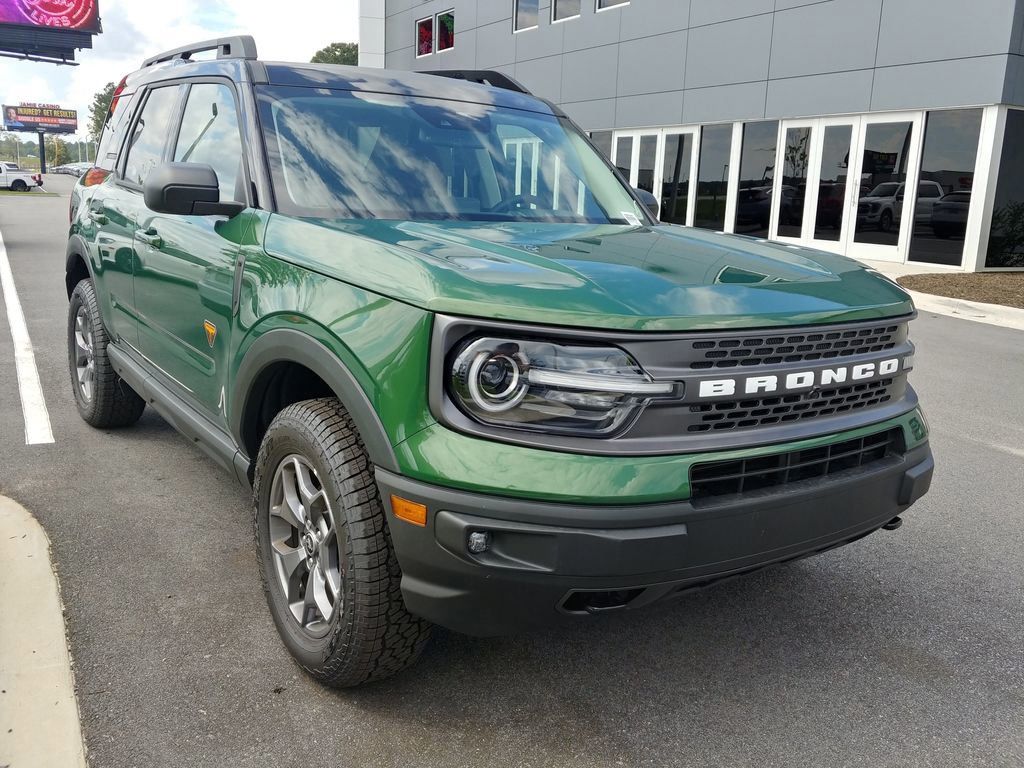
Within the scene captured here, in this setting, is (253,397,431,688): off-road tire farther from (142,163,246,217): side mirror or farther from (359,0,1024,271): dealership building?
(359,0,1024,271): dealership building

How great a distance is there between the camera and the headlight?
2137 mm

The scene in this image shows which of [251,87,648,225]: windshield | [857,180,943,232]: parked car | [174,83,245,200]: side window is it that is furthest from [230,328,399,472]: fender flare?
[857,180,943,232]: parked car

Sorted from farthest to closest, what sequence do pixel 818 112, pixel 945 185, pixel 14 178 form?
pixel 14 178 → pixel 818 112 → pixel 945 185

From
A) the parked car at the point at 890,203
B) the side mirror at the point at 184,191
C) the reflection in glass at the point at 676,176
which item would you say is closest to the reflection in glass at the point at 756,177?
the reflection in glass at the point at 676,176

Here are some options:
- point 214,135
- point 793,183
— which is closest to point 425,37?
point 793,183

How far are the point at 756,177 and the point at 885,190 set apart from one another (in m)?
3.27

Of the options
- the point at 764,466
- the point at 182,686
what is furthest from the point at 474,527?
the point at 182,686

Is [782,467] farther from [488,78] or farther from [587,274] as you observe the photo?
[488,78]

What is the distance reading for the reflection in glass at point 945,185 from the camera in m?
14.8

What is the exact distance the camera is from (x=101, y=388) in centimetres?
486

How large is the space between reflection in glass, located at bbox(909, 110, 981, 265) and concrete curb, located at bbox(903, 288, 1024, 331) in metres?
3.29

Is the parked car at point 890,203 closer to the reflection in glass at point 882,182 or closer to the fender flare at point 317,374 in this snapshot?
the reflection in glass at point 882,182

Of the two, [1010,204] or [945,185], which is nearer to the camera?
[1010,204]

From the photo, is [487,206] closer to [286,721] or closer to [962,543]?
[286,721]
